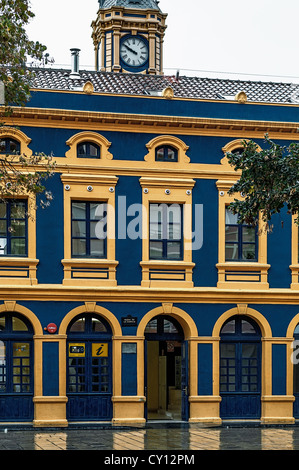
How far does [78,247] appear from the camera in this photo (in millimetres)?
29078

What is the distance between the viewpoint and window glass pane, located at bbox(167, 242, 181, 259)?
1166 inches

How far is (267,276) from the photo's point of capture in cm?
2992

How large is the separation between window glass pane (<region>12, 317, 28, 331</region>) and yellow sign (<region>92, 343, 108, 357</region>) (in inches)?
80.4

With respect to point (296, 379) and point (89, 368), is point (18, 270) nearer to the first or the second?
point (89, 368)

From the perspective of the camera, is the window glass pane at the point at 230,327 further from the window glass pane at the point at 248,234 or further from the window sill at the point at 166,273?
the window glass pane at the point at 248,234

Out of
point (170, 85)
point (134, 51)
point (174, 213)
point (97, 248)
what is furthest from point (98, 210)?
point (134, 51)

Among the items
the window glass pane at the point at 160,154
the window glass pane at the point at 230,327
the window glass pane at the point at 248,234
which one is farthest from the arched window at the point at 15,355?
the window glass pane at the point at 248,234

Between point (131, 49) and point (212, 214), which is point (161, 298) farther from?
point (131, 49)

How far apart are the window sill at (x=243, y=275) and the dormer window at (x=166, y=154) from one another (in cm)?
346

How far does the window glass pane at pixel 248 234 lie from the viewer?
1182 inches

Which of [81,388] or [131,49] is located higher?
[131,49]

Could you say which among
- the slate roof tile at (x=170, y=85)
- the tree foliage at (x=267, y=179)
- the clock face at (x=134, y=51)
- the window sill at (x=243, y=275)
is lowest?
the window sill at (x=243, y=275)

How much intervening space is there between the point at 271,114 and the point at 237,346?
6989mm
